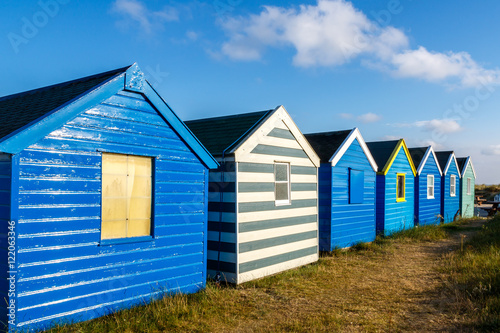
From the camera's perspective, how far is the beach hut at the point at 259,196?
9.30 metres

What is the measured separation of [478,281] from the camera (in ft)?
29.5

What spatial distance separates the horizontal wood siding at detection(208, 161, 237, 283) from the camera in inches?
363

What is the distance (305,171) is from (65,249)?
713 cm

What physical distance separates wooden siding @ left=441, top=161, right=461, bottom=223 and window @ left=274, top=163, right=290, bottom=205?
1657cm

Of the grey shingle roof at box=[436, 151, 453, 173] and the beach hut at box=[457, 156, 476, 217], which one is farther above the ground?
the grey shingle roof at box=[436, 151, 453, 173]

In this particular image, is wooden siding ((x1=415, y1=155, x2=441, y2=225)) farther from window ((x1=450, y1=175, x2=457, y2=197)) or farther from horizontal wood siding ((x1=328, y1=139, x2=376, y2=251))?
horizontal wood siding ((x1=328, y1=139, x2=376, y2=251))

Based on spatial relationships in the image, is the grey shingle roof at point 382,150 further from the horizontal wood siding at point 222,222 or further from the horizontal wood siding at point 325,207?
the horizontal wood siding at point 222,222

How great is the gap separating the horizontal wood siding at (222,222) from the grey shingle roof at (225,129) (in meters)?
0.55

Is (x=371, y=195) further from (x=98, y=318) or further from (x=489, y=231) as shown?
(x=98, y=318)

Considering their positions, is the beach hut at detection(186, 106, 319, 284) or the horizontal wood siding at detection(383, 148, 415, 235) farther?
the horizontal wood siding at detection(383, 148, 415, 235)

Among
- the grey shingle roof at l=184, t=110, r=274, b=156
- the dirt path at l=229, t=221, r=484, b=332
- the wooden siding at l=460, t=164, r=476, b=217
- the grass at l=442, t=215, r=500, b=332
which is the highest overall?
the grey shingle roof at l=184, t=110, r=274, b=156

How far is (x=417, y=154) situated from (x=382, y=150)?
4496mm

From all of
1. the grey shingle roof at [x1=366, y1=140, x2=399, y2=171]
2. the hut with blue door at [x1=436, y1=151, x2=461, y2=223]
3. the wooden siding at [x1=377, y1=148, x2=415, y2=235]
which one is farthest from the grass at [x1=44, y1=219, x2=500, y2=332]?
the hut with blue door at [x1=436, y1=151, x2=461, y2=223]

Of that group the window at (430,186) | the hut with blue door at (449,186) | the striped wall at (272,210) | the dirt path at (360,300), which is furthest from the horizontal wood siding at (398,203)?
the striped wall at (272,210)
